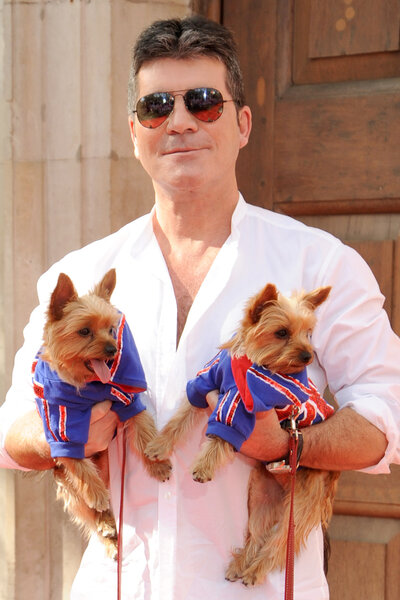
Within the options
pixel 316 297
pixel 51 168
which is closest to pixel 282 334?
pixel 316 297

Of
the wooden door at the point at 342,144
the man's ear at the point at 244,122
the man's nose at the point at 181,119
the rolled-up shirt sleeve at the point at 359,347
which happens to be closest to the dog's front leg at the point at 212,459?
the rolled-up shirt sleeve at the point at 359,347

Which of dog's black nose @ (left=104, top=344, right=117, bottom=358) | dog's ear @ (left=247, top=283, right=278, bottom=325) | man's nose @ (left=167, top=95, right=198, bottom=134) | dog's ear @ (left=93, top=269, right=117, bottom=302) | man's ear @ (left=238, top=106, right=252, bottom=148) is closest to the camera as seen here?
dog's ear @ (left=247, top=283, right=278, bottom=325)

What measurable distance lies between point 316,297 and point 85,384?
2.14 ft

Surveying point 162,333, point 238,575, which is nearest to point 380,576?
point 238,575

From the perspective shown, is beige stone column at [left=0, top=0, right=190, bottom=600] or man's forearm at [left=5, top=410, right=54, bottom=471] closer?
man's forearm at [left=5, top=410, right=54, bottom=471]

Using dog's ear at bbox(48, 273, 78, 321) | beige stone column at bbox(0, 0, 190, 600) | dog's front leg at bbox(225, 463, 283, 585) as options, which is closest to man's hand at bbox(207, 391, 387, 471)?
dog's front leg at bbox(225, 463, 283, 585)

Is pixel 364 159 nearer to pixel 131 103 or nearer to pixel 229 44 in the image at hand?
pixel 229 44

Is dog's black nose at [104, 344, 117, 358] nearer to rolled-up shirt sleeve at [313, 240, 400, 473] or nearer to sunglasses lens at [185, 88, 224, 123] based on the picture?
rolled-up shirt sleeve at [313, 240, 400, 473]

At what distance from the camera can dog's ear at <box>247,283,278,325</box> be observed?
6.02 feet

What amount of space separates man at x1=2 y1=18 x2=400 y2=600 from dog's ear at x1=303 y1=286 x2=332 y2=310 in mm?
287

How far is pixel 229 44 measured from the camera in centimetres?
254

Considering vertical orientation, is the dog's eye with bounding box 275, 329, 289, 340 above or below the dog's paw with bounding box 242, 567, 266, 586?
above

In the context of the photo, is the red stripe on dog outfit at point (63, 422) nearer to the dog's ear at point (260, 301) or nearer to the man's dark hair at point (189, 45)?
the dog's ear at point (260, 301)

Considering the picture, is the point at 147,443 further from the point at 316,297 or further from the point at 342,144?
the point at 342,144
